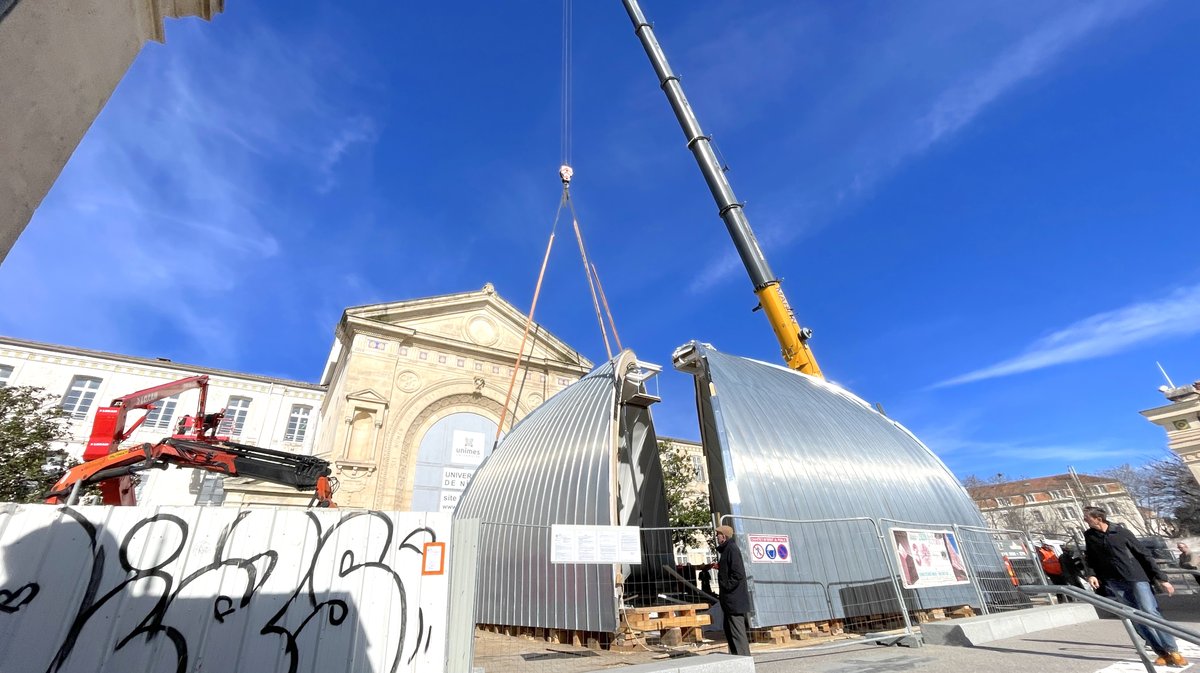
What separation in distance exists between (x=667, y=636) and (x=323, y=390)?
26.3 m

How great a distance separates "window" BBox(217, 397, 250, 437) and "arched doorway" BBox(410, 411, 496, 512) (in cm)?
999

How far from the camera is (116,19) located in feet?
8.66

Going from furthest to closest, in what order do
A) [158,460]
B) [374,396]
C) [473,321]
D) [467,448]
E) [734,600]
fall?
[473,321], [467,448], [374,396], [158,460], [734,600]

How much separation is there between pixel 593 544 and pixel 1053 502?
258 feet

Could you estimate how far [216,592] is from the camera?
4770 mm

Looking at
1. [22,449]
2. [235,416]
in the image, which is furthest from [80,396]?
[22,449]

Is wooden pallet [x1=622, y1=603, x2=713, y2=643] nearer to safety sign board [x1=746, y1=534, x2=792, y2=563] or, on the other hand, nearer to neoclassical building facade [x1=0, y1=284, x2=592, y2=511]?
safety sign board [x1=746, y1=534, x2=792, y2=563]

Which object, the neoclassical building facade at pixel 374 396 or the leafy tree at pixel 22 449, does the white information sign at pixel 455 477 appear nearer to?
the neoclassical building facade at pixel 374 396

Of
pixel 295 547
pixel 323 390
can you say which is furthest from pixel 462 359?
pixel 295 547

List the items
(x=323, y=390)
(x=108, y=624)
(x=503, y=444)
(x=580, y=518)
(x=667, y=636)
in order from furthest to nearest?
(x=323, y=390)
(x=503, y=444)
(x=580, y=518)
(x=667, y=636)
(x=108, y=624)

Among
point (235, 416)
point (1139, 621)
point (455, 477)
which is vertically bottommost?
point (1139, 621)

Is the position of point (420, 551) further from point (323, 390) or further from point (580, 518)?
point (323, 390)

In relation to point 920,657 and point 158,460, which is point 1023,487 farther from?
point 158,460

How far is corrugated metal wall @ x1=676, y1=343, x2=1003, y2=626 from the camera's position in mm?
9580
